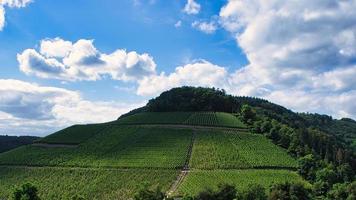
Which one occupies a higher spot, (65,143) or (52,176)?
(65,143)

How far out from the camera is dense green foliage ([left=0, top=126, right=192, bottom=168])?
126 m

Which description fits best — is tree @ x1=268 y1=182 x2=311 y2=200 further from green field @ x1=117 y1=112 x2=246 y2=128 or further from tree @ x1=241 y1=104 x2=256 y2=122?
tree @ x1=241 y1=104 x2=256 y2=122

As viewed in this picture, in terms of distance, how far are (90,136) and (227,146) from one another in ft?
143

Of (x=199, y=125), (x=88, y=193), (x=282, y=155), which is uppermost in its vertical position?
(x=199, y=125)

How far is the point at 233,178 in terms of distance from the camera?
115 metres

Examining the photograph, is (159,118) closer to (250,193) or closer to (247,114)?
(247,114)

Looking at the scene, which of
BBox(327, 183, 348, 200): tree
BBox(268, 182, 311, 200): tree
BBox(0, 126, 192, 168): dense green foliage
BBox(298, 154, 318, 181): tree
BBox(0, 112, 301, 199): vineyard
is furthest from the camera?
BBox(0, 126, 192, 168): dense green foliage

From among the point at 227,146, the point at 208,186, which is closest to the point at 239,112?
the point at 227,146

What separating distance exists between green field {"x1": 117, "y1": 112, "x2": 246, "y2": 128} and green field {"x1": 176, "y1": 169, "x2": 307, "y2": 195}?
4058cm

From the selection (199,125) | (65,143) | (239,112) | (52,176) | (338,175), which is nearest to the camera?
(52,176)

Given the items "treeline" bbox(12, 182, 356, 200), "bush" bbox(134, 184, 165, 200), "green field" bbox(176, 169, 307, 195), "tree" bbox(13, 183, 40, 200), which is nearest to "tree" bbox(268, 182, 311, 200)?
"treeline" bbox(12, 182, 356, 200)

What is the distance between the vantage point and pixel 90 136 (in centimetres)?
15375

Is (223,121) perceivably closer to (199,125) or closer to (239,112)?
(199,125)

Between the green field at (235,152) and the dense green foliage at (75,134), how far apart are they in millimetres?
34757
